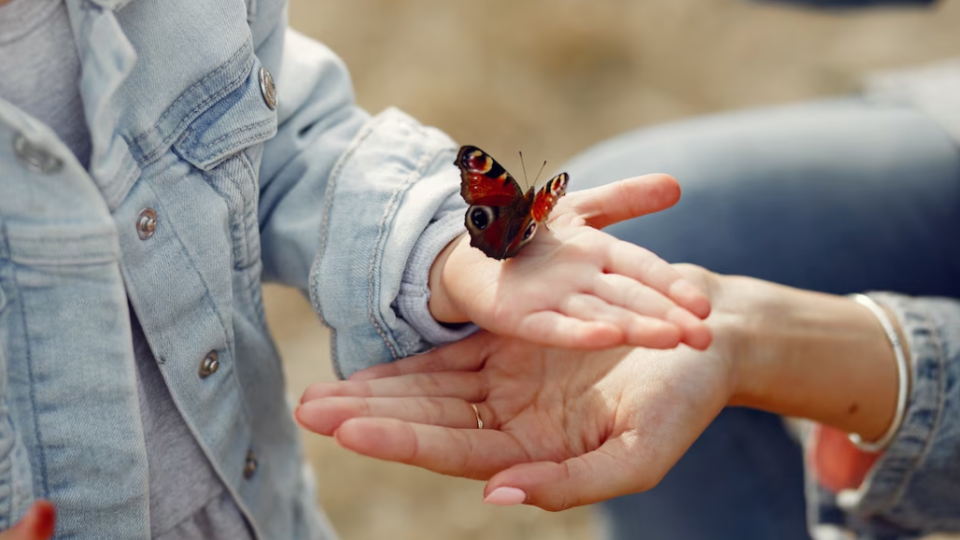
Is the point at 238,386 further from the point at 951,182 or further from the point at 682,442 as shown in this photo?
the point at 951,182

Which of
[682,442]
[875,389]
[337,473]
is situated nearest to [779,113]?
[875,389]

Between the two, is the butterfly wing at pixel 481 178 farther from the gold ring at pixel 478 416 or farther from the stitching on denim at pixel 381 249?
Result: the gold ring at pixel 478 416

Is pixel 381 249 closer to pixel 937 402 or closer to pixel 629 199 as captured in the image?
pixel 629 199

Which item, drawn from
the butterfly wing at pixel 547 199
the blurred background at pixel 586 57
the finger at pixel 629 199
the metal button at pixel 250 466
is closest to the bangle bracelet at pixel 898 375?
the finger at pixel 629 199

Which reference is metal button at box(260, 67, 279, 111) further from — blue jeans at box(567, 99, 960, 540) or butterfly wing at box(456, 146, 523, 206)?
blue jeans at box(567, 99, 960, 540)

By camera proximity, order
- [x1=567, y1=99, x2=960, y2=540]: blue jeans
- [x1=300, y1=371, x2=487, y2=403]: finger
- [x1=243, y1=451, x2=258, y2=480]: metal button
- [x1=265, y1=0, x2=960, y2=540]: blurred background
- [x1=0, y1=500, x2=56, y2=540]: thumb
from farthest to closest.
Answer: [x1=265, y1=0, x2=960, y2=540]: blurred background → [x1=567, y1=99, x2=960, y2=540]: blue jeans → [x1=243, y1=451, x2=258, y2=480]: metal button → [x1=300, y1=371, x2=487, y2=403]: finger → [x1=0, y1=500, x2=56, y2=540]: thumb

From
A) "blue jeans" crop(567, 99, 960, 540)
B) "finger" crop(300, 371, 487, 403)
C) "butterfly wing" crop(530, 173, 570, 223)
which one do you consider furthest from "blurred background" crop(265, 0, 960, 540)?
"butterfly wing" crop(530, 173, 570, 223)
